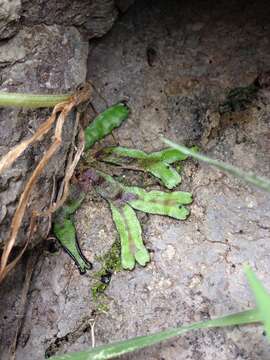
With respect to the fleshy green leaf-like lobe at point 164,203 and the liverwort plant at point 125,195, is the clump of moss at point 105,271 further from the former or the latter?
the fleshy green leaf-like lobe at point 164,203

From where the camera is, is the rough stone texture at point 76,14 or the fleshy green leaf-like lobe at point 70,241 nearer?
the rough stone texture at point 76,14

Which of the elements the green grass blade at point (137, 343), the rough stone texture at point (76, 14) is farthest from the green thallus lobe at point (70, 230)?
the rough stone texture at point (76, 14)

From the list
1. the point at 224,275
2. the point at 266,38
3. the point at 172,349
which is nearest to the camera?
the point at 172,349

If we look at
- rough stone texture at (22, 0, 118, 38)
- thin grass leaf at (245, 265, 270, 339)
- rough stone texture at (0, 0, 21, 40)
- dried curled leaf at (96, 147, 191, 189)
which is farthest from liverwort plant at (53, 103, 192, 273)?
thin grass leaf at (245, 265, 270, 339)

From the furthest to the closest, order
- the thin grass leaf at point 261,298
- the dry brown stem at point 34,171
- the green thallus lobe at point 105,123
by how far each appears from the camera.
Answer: the green thallus lobe at point 105,123 < the dry brown stem at point 34,171 < the thin grass leaf at point 261,298

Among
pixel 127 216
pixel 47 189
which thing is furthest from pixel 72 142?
pixel 127 216

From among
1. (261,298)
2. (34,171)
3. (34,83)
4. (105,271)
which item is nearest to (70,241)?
(105,271)

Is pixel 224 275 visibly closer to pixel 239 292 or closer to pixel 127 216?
pixel 239 292
